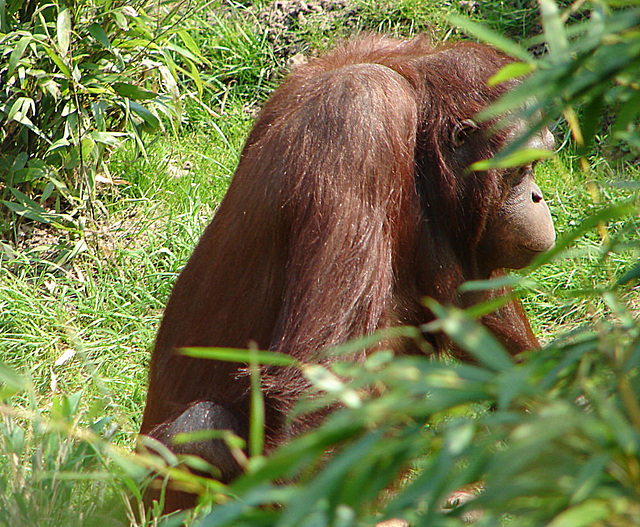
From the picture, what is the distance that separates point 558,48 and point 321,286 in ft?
3.86

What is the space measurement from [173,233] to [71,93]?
2.63ft

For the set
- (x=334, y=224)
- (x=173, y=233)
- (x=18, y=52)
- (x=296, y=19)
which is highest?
(x=18, y=52)

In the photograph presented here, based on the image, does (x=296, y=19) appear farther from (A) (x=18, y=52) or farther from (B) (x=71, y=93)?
(A) (x=18, y=52)

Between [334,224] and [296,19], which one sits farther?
[296,19]

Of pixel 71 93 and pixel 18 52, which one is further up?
pixel 18 52

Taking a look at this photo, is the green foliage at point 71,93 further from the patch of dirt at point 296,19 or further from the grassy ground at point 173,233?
the patch of dirt at point 296,19

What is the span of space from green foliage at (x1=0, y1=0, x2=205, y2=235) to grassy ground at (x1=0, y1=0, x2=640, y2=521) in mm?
217

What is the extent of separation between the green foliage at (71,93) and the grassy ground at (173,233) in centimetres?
22

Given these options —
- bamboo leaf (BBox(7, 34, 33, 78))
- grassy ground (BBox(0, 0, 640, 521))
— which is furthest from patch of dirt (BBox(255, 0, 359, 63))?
bamboo leaf (BBox(7, 34, 33, 78))

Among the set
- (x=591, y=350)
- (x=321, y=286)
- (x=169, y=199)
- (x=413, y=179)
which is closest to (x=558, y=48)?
(x=591, y=350)

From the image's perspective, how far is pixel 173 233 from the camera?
402 cm

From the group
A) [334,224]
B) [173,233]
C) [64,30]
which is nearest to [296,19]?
[173,233]

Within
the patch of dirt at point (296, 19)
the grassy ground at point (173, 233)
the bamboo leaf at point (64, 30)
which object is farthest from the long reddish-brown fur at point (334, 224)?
the patch of dirt at point (296, 19)

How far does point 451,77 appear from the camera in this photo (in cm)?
236
